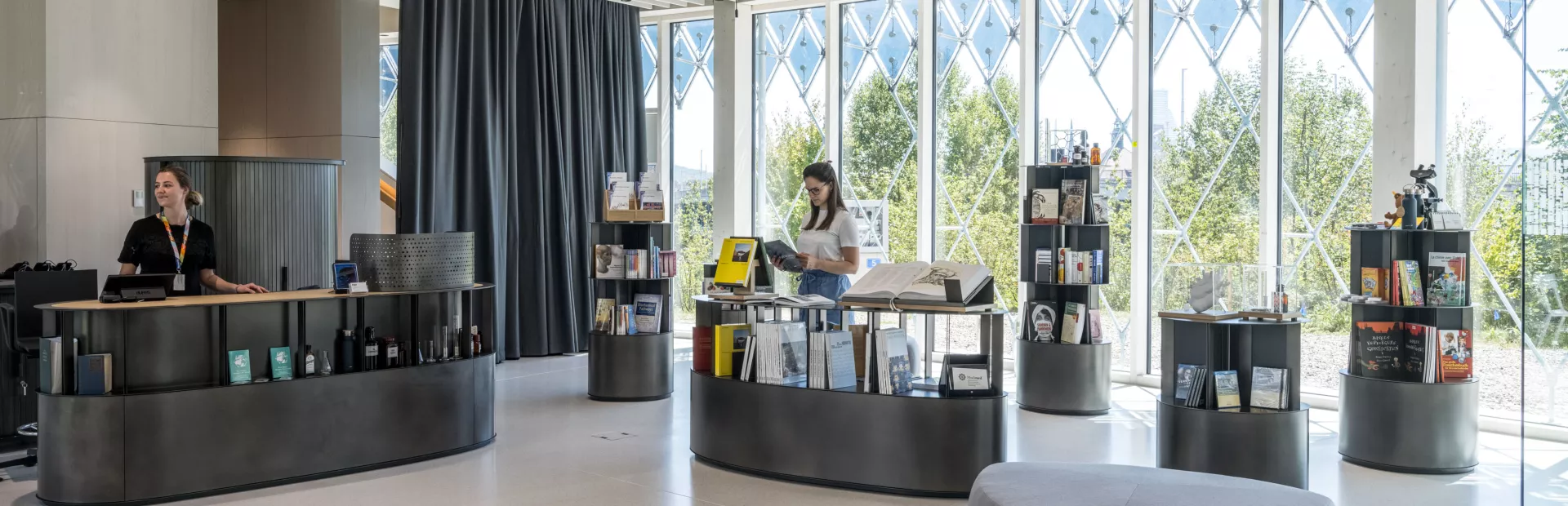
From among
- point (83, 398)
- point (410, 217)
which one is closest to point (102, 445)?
point (83, 398)

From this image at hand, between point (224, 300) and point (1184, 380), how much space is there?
4004mm

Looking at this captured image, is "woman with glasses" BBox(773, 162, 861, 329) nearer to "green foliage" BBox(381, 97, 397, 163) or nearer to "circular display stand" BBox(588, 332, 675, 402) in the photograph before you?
"circular display stand" BBox(588, 332, 675, 402)

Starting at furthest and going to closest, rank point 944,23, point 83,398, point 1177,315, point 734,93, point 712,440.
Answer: point 734,93 < point 944,23 < point 712,440 < point 1177,315 < point 83,398

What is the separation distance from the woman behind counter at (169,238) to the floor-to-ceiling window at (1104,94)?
521 centimetres

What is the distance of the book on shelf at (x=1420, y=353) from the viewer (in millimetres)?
4926

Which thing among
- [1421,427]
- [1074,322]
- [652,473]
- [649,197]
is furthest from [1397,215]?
[649,197]

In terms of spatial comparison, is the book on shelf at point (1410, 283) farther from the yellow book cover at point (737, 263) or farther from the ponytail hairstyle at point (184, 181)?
the ponytail hairstyle at point (184, 181)

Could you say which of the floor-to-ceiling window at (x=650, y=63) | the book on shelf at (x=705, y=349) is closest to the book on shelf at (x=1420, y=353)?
the book on shelf at (x=705, y=349)

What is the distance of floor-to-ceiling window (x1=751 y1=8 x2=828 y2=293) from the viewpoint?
8836mm

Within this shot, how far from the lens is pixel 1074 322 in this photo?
6.36 m

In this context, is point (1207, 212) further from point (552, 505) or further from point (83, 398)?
point (83, 398)

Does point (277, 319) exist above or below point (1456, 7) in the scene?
below

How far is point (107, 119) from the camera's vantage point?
6238 millimetres

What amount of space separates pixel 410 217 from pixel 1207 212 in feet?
18.4
